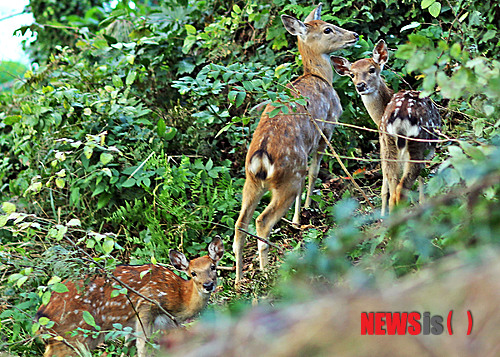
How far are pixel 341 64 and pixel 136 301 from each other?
294 centimetres

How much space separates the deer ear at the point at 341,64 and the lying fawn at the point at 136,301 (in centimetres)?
215

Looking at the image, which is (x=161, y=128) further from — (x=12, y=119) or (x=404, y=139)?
(x=404, y=139)

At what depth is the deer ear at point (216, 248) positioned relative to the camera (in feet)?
15.5

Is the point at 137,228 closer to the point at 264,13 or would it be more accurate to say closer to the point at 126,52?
the point at 126,52

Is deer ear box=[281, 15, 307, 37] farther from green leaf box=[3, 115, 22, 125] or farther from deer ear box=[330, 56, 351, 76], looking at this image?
green leaf box=[3, 115, 22, 125]

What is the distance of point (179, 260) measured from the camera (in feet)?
15.7

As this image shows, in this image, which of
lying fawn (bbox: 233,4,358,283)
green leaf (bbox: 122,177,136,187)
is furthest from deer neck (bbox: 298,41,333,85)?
green leaf (bbox: 122,177,136,187)

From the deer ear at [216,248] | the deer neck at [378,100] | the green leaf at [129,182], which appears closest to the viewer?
the deer ear at [216,248]

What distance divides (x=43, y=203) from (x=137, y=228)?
1105 mm

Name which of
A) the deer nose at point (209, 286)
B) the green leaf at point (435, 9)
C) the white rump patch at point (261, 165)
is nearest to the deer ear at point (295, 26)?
the green leaf at point (435, 9)

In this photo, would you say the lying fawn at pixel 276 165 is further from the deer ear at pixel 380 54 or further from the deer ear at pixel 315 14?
the deer ear at pixel 315 14

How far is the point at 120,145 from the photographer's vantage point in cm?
600

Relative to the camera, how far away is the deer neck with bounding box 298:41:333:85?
238 inches

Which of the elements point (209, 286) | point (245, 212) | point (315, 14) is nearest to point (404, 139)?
→ point (245, 212)
